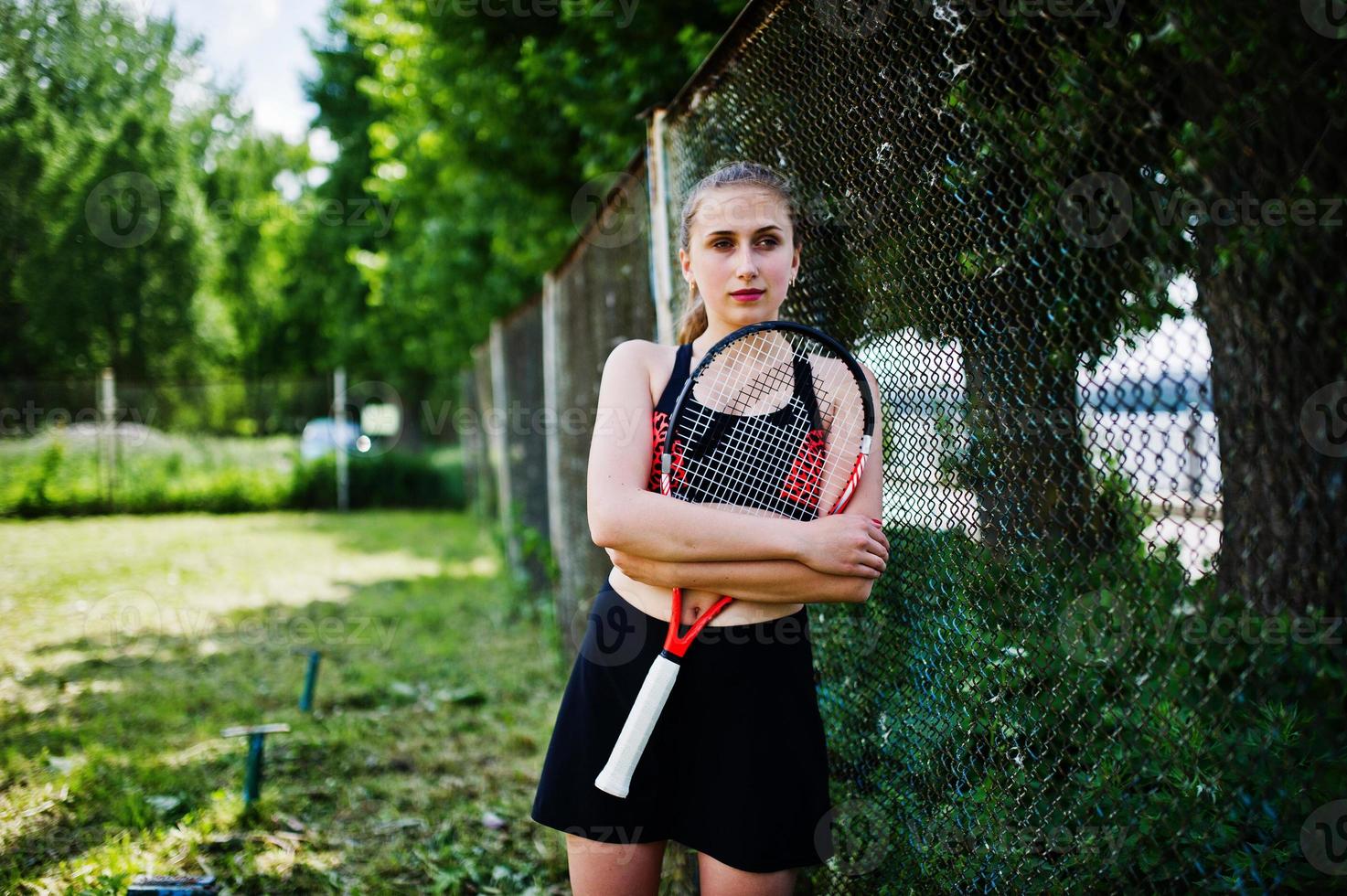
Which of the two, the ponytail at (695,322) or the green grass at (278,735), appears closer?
the ponytail at (695,322)

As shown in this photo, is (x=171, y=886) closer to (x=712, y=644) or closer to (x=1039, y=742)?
(x=712, y=644)

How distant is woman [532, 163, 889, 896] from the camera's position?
5.59 ft

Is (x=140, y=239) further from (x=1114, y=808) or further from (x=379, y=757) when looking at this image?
(x=1114, y=808)

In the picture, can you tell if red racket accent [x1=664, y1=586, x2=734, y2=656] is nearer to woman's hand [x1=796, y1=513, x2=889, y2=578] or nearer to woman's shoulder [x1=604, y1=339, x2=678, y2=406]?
woman's hand [x1=796, y1=513, x2=889, y2=578]

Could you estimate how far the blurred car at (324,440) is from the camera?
17094 millimetres

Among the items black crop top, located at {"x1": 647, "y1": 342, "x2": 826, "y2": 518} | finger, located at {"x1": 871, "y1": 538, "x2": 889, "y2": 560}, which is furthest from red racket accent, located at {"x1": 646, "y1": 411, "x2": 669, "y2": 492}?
finger, located at {"x1": 871, "y1": 538, "x2": 889, "y2": 560}

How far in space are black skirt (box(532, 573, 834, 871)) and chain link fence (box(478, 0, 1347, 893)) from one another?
382 millimetres

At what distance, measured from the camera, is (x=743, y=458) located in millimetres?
1826

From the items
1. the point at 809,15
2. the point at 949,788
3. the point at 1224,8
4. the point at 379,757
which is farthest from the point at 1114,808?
the point at 379,757

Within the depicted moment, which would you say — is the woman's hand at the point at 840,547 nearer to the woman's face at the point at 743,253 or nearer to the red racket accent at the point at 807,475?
the red racket accent at the point at 807,475

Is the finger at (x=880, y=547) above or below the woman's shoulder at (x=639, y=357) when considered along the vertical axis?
below

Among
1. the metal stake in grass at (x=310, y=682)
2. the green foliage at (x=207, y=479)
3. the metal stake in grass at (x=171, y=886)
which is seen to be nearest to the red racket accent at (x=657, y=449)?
the metal stake in grass at (x=171, y=886)

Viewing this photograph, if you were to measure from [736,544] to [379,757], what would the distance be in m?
3.34

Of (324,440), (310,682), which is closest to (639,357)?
(310,682)
